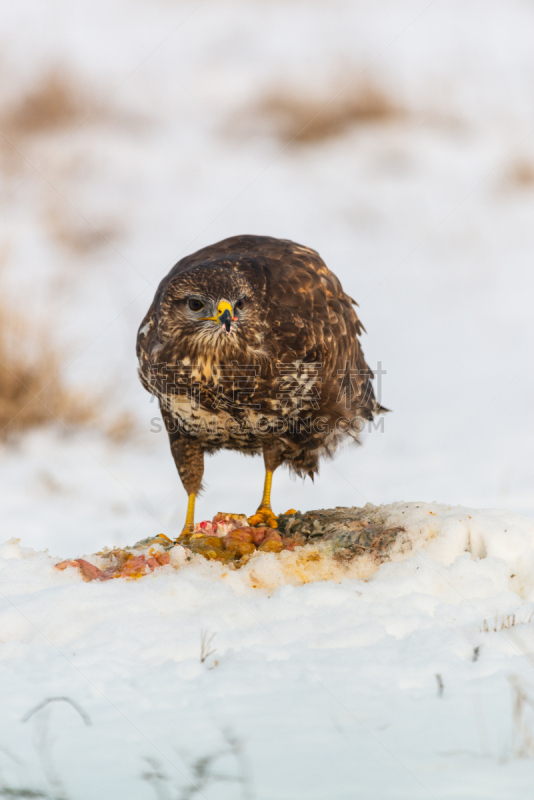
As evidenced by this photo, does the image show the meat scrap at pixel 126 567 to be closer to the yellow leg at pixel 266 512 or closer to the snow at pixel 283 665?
the snow at pixel 283 665

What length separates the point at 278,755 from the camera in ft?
5.71

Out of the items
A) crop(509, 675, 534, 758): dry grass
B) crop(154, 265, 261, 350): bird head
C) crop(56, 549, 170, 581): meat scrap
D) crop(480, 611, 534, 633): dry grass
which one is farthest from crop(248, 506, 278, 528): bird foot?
crop(509, 675, 534, 758): dry grass

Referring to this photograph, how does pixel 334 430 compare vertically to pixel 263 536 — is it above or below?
above

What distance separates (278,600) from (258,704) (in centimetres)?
78

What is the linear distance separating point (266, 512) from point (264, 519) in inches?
2.6

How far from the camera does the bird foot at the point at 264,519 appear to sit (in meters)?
4.25

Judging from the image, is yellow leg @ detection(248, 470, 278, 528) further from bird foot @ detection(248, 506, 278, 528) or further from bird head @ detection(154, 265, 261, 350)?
bird head @ detection(154, 265, 261, 350)

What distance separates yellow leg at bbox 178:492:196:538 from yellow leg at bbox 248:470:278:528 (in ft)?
1.27

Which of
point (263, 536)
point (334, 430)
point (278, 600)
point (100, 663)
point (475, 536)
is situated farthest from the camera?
point (334, 430)

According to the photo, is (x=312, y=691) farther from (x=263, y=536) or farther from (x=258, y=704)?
(x=263, y=536)

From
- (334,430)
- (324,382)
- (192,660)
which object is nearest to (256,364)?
(324,382)

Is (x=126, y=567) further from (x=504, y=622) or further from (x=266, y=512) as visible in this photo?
(x=504, y=622)

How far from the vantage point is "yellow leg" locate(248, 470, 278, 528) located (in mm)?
4266

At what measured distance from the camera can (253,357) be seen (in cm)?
363
